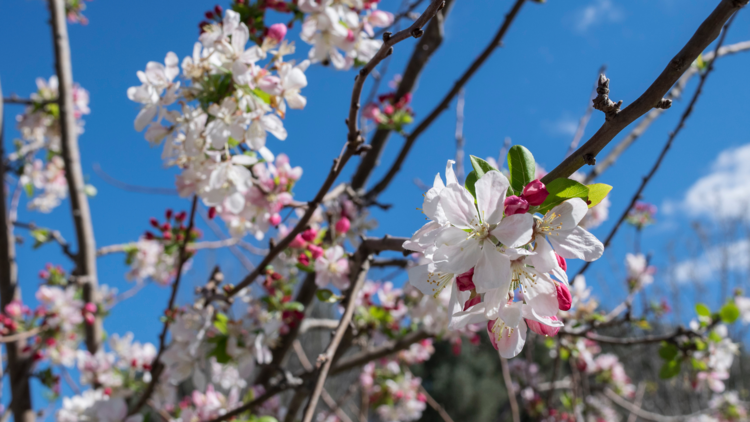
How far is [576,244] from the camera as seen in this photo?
28.5 inches

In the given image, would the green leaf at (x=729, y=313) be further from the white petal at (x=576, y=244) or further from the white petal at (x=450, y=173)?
the white petal at (x=450, y=173)

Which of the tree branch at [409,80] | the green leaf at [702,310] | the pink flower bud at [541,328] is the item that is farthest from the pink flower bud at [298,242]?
the green leaf at [702,310]

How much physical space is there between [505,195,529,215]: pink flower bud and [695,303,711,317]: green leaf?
1.76 metres

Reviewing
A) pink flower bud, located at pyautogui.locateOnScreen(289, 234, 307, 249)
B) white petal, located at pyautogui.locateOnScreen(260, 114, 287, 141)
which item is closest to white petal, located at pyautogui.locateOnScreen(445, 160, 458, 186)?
white petal, located at pyautogui.locateOnScreen(260, 114, 287, 141)

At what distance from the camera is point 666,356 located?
5.92 ft

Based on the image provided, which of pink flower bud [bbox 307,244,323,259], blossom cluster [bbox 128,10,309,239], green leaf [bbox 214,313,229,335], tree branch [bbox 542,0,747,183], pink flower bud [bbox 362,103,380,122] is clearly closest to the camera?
tree branch [bbox 542,0,747,183]

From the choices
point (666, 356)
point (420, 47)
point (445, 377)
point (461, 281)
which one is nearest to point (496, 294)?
point (461, 281)

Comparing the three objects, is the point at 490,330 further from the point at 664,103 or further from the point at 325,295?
the point at 325,295

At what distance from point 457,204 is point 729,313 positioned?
1.87m

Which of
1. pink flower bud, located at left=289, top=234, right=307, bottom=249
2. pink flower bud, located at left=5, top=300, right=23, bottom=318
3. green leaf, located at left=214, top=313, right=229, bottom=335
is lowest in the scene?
green leaf, located at left=214, top=313, right=229, bottom=335

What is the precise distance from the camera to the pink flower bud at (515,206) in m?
0.68

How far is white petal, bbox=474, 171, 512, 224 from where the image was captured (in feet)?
2.25

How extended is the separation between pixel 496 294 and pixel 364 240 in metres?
0.53

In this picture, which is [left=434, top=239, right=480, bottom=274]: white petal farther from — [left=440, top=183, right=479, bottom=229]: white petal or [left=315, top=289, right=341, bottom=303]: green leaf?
[left=315, top=289, right=341, bottom=303]: green leaf
